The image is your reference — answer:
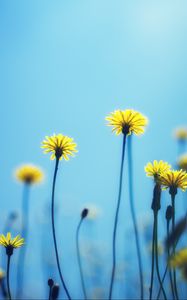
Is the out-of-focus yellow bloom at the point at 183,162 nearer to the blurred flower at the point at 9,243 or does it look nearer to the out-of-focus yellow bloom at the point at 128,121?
the out-of-focus yellow bloom at the point at 128,121

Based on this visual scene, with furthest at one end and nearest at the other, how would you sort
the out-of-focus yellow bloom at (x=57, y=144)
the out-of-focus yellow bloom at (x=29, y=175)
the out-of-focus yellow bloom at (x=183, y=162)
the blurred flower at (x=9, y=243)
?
the out-of-focus yellow bloom at (x=29, y=175)
the out-of-focus yellow bloom at (x=183, y=162)
the out-of-focus yellow bloom at (x=57, y=144)
the blurred flower at (x=9, y=243)

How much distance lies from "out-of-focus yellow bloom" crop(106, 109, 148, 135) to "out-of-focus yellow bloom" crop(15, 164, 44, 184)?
10.5 feet

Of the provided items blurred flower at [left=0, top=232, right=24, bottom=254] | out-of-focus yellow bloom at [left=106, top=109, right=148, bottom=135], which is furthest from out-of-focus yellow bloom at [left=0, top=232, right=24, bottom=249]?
out-of-focus yellow bloom at [left=106, top=109, right=148, bottom=135]

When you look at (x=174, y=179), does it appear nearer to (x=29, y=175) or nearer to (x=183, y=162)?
(x=183, y=162)

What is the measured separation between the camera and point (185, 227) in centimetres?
203

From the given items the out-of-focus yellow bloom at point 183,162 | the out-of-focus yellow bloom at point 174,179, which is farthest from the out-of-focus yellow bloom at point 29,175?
the out-of-focus yellow bloom at point 174,179

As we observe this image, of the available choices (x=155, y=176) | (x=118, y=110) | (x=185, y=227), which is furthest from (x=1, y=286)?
(x=185, y=227)

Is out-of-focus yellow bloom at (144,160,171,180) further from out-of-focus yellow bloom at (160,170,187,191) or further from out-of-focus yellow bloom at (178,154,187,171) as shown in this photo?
out-of-focus yellow bloom at (178,154,187,171)

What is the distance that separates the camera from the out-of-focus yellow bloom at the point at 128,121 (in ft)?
16.1

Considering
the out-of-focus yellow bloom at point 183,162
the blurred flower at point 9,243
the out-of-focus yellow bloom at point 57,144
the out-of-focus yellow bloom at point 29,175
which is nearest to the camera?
the blurred flower at point 9,243

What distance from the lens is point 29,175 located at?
7.76 meters

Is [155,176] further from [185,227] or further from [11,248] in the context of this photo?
[185,227]

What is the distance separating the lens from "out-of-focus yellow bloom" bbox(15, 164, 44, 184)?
7.73 meters

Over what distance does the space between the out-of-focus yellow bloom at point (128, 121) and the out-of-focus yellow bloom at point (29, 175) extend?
3201mm
